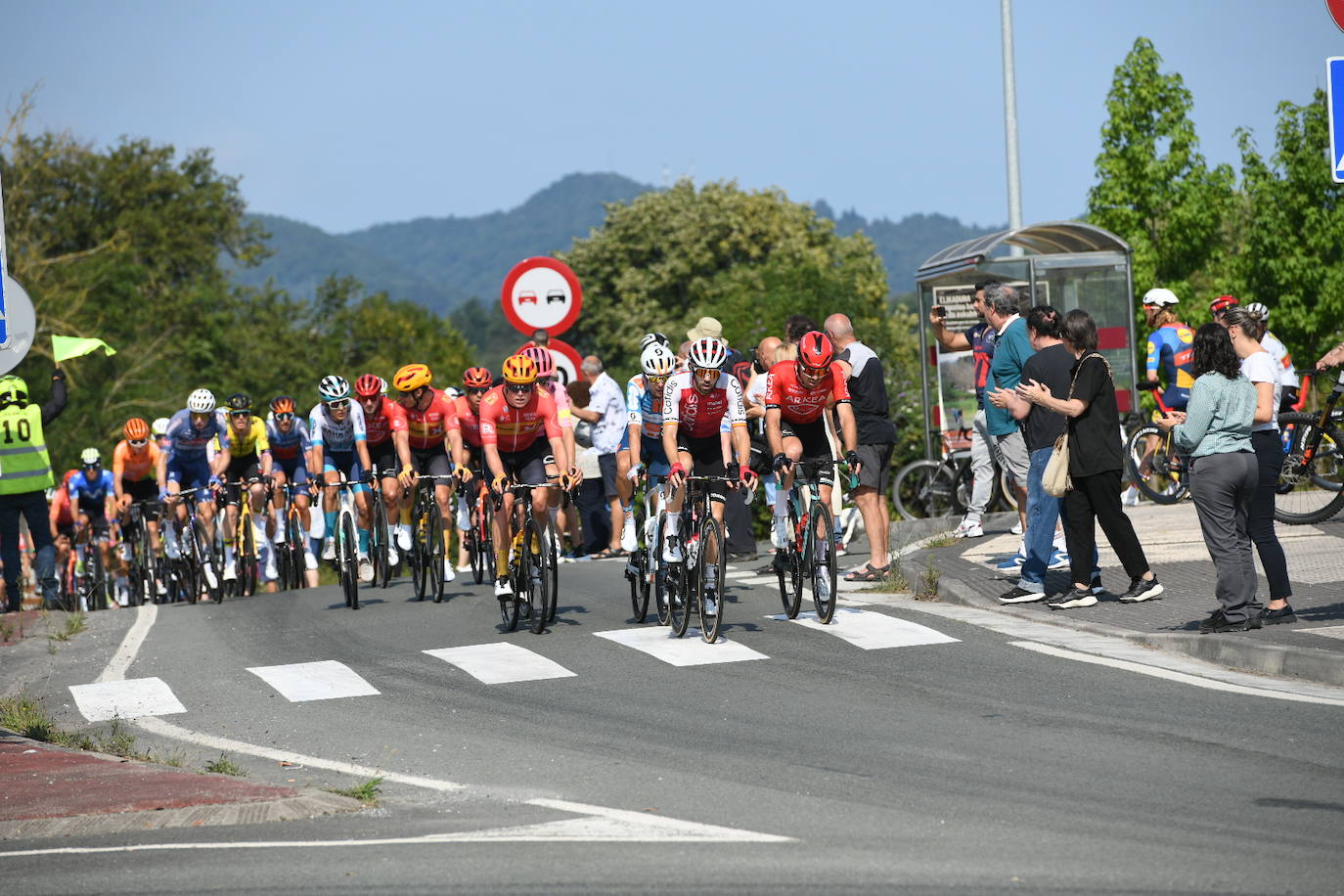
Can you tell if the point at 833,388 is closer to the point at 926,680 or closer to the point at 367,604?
the point at 926,680

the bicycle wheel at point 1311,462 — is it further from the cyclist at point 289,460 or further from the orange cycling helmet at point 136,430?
the orange cycling helmet at point 136,430

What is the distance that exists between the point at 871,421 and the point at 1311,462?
4.05m

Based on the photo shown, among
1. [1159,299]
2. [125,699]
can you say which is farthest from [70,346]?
[1159,299]

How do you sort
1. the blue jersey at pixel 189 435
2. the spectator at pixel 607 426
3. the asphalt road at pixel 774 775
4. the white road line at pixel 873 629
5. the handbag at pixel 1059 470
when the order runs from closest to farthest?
the asphalt road at pixel 774 775
the white road line at pixel 873 629
the handbag at pixel 1059 470
the blue jersey at pixel 189 435
the spectator at pixel 607 426

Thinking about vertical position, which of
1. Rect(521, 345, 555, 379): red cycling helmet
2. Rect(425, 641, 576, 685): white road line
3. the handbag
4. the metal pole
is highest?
the metal pole

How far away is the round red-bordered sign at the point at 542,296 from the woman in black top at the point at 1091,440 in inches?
358

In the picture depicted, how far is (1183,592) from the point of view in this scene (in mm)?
12344

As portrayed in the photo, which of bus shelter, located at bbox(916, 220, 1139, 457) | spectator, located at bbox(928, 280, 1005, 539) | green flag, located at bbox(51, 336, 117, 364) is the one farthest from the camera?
bus shelter, located at bbox(916, 220, 1139, 457)

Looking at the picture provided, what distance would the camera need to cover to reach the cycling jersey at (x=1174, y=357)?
54.7ft

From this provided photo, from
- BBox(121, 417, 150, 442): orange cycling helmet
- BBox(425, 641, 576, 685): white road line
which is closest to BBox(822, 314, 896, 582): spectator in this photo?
BBox(425, 641, 576, 685): white road line

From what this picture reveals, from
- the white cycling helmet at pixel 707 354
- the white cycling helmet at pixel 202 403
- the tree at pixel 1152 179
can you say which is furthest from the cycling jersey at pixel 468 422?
the tree at pixel 1152 179

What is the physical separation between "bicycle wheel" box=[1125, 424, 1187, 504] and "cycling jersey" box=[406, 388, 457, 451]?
7.33m

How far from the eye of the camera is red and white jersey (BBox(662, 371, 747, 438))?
1191cm

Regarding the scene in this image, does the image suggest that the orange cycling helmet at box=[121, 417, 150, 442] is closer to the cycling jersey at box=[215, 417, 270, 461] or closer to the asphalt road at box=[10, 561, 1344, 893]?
the cycling jersey at box=[215, 417, 270, 461]
